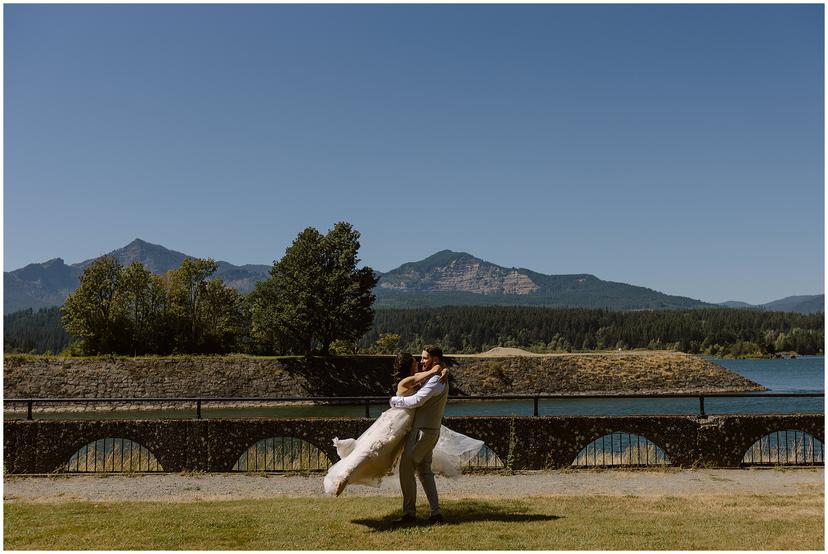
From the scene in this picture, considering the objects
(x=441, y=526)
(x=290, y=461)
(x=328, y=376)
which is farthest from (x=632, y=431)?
(x=328, y=376)

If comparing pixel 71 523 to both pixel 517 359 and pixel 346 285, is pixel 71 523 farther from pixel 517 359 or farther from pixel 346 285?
→ pixel 517 359

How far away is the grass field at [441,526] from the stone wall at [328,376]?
136ft

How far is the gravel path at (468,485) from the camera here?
12.6m

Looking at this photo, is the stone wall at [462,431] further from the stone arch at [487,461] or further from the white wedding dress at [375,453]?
the white wedding dress at [375,453]

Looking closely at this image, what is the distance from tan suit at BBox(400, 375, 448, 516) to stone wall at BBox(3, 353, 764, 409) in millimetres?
43272

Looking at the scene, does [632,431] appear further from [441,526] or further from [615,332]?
[615,332]

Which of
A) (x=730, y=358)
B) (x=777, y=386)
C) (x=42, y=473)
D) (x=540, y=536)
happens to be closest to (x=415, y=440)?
(x=540, y=536)

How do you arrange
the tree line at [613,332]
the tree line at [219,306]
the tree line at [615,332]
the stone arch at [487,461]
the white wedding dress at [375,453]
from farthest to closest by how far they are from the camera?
the tree line at [615,332]
the tree line at [613,332]
the tree line at [219,306]
the stone arch at [487,461]
the white wedding dress at [375,453]

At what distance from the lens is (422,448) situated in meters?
9.53

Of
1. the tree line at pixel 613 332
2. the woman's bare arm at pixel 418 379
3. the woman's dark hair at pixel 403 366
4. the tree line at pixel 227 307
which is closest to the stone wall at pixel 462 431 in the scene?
the woman's dark hair at pixel 403 366

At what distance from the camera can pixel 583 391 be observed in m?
59.9

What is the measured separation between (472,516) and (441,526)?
84cm

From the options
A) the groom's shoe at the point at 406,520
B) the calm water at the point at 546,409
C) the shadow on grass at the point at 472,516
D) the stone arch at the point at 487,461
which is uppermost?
the groom's shoe at the point at 406,520

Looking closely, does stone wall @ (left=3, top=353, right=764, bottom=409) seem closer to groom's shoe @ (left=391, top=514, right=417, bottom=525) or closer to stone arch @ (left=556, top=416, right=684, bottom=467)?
stone arch @ (left=556, top=416, right=684, bottom=467)
